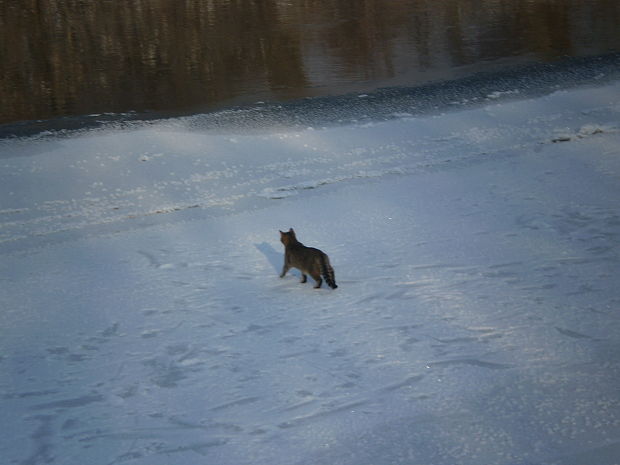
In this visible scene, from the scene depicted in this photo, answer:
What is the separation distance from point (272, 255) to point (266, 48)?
413 inches

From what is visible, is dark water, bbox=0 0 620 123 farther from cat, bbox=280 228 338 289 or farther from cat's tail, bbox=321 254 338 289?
cat's tail, bbox=321 254 338 289

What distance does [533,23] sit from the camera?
16.7 m

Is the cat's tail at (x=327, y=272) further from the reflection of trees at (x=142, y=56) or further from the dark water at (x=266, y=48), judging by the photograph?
the reflection of trees at (x=142, y=56)

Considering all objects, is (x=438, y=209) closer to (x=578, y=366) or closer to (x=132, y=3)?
(x=578, y=366)

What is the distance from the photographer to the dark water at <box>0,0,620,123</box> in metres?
12.0

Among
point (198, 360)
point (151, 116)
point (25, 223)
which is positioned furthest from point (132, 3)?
point (198, 360)

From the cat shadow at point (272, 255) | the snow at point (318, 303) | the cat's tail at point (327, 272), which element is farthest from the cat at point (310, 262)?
the cat shadow at point (272, 255)

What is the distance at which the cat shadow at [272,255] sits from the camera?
5520 mm

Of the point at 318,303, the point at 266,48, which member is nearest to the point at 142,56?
the point at 266,48

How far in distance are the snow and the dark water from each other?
371 cm

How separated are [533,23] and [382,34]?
3.22 metres

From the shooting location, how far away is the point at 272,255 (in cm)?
573

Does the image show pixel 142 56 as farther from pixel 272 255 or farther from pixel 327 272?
pixel 327 272

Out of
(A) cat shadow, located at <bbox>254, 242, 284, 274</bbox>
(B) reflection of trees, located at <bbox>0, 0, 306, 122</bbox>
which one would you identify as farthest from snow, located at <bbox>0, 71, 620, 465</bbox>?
(B) reflection of trees, located at <bbox>0, 0, 306, 122</bbox>
